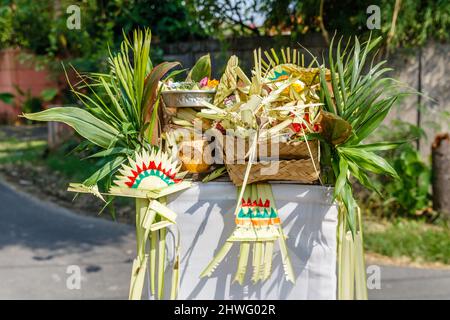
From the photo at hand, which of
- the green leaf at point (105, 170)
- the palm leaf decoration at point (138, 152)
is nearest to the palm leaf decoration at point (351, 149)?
the palm leaf decoration at point (138, 152)

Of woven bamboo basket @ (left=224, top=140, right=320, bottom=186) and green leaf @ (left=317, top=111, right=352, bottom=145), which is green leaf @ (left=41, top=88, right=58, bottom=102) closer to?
woven bamboo basket @ (left=224, top=140, right=320, bottom=186)

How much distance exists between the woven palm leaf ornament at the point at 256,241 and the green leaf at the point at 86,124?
591 millimetres

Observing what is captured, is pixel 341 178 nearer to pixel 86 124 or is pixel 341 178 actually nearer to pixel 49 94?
pixel 86 124

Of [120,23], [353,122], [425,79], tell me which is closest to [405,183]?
[425,79]

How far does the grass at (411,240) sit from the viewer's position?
520 cm

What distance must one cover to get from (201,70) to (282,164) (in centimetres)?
75

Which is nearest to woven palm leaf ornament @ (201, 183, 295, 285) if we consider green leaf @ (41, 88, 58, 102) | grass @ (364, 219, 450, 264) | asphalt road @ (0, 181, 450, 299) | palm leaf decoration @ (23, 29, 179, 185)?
palm leaf decoration @ (23, 29, 179, 185)

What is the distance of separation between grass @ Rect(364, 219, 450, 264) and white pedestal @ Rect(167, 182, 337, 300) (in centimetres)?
302

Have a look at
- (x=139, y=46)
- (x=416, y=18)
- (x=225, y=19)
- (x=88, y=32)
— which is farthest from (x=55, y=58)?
(x=139, y=46)

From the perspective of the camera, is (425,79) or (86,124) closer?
(86,124)

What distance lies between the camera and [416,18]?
579cm

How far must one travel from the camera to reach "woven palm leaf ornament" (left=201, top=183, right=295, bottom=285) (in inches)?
92.8

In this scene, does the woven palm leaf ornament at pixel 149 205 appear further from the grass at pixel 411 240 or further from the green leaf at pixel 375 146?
the grass at pixel 411 240

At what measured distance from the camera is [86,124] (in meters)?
2.50
